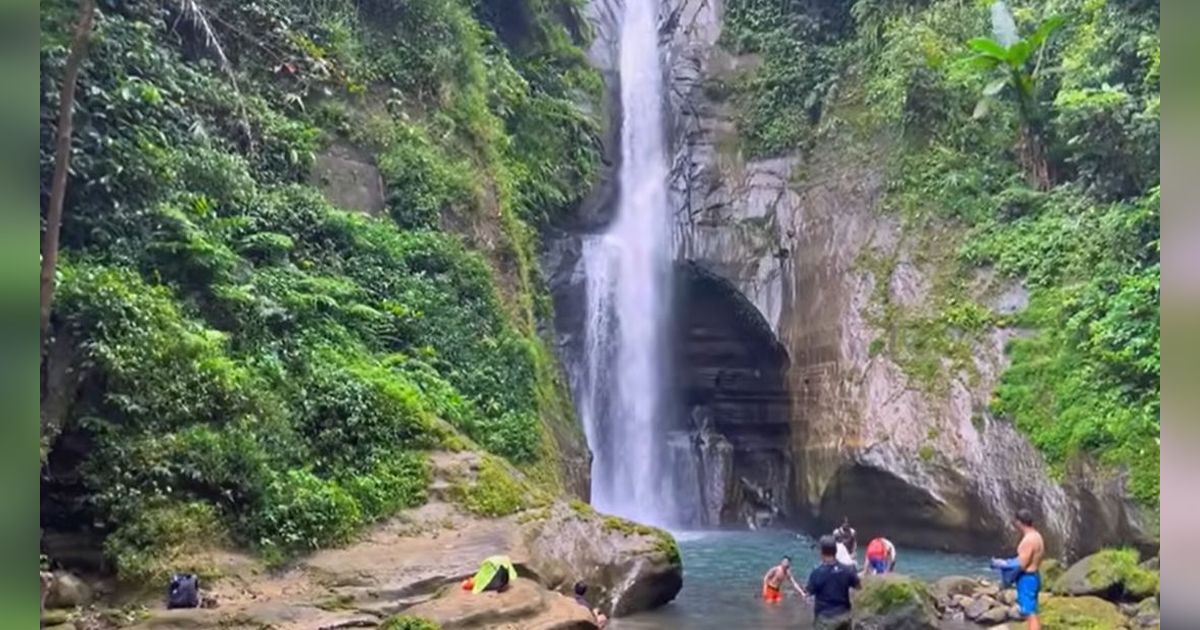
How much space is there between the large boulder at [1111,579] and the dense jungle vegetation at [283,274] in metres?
7.72

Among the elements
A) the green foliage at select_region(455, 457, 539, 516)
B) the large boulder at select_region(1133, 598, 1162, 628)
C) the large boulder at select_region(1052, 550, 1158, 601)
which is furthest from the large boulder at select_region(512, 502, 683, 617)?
the large boulder at select_region(1133, 598, 1162, 628)

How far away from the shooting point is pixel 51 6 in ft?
38.7

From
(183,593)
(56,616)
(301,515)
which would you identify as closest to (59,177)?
(56,616)

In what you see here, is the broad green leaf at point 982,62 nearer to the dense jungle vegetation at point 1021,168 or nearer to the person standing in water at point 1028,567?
the dense jungle vegetation at point 1021,168

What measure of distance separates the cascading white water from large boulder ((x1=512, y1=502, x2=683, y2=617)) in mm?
10595

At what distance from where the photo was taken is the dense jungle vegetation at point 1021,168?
15.4m

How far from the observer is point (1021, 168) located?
66.6 feet

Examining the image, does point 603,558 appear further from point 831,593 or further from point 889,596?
point 831,593

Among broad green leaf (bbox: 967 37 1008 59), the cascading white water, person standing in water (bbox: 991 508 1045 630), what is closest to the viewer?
person standing in water (bbox: 991 508 1045 630)

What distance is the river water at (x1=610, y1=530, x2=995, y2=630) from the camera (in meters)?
11.7

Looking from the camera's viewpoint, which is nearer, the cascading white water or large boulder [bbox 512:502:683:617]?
large boulder [bbox 512:502:683:617]

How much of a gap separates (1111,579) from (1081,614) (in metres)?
1.43

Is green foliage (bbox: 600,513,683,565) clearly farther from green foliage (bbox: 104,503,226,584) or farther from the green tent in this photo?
green foliage (bbox: 104,503,226,584)

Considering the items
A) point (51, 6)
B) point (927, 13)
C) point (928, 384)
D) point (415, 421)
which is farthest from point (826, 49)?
point (51, 6)
